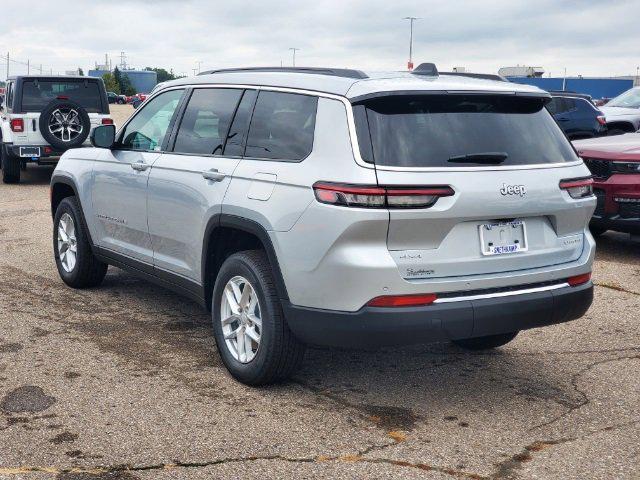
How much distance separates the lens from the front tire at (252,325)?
464cm

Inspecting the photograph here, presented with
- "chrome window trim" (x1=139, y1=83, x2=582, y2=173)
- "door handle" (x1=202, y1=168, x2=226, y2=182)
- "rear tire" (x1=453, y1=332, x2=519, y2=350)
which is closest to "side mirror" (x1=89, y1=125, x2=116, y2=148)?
"door handle" (x1=202, y1=168, x2=226, y2=182)

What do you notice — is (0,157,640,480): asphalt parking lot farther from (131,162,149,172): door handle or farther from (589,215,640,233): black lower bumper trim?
(589,215,640,233): black lower bumper trim

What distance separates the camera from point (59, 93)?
15.6m

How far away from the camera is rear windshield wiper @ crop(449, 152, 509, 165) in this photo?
4.38 m

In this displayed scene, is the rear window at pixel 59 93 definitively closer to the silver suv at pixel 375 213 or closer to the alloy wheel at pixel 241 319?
the silver suv at pixel 375 213

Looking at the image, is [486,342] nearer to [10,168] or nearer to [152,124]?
[152,124]

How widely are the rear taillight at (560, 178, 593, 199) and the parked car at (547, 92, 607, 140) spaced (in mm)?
13602

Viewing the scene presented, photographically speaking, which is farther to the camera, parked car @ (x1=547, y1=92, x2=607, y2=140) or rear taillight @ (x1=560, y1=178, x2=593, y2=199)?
parked car @ (x1=547, y1=92, x2=607, y2=140)

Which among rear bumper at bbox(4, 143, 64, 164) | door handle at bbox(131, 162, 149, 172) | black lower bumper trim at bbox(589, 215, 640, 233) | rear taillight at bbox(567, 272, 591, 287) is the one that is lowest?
black lower bumper trim at bbox(589, 215, 640, 233)

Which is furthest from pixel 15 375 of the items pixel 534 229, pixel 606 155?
pixel 606 155

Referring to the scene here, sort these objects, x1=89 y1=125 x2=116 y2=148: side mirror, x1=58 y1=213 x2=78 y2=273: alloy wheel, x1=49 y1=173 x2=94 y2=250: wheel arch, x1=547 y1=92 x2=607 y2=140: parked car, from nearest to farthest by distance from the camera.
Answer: x1=89 y1=125 x2=116 y2=148: side mirror < x1=49 y1=173 x2=94 y2=250: wheel arch < x1=58 y1=213 x2=78 y2=273: alloy wheel < x1=547 y1=92 x2=607 y2=140: parked car

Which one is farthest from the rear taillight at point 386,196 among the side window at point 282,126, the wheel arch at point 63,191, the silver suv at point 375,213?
the wheel arch at point 63,191

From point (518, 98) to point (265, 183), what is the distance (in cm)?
140

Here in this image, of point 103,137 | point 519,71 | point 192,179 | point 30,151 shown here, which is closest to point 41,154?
point 30,151
